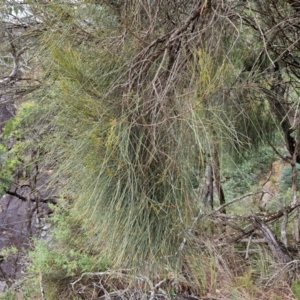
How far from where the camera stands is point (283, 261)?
1970 mm

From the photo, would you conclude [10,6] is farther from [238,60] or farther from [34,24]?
[238,60]

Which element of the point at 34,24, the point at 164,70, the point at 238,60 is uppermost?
the point at 34,24

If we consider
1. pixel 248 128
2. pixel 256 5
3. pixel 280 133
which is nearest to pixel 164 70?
pixel 256 5

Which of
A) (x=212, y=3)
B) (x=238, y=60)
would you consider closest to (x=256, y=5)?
(x=238, y=60)

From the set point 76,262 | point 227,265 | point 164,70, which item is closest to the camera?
point 164,70

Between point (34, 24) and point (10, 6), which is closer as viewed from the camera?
point (34, 24)

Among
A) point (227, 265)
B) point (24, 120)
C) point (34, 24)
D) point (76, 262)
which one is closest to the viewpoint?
point (34, 24)

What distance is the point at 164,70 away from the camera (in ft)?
4.17

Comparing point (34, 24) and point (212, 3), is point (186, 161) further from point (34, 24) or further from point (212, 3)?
point (34, 24)

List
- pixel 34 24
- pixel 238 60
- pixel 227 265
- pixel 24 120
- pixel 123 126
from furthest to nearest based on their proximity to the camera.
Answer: pixel 24 120 → pixel 227 265 → pixel 238 60 → pixel 34 24 → pixel 123 126

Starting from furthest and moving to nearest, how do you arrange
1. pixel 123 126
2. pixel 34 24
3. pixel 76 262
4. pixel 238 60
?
pixel 76 262 → pixel 238 60 → pixel 34 24 → pixel 123 126

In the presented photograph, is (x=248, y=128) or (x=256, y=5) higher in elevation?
(x=256, y=5)

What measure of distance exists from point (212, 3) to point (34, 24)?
0.88m

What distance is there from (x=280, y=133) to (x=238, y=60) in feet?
2.39
